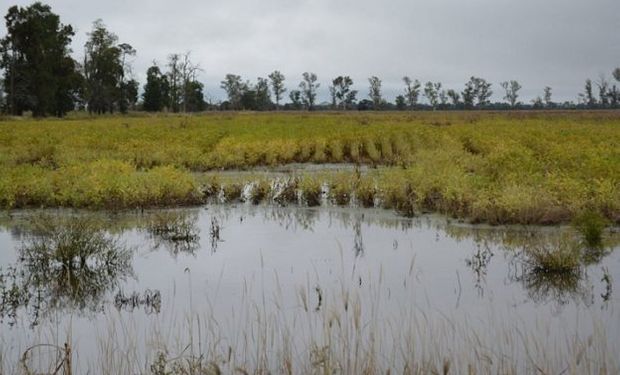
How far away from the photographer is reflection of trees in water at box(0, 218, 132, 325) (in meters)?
7.90

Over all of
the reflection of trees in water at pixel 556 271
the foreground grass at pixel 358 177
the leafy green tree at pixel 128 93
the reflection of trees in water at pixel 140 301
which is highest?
the leafy green tree at pixel 128 93

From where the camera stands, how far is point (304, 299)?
555 centimetres

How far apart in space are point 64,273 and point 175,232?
282cm

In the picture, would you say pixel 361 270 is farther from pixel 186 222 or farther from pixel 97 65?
pixel 97 65

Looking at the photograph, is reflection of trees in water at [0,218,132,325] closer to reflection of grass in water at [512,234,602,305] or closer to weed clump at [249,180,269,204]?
reflection of grass in water at [512,234,602,305]

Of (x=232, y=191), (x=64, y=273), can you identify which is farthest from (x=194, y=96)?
(x=64, y=273)

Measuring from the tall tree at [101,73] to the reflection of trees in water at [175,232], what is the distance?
2697 inches

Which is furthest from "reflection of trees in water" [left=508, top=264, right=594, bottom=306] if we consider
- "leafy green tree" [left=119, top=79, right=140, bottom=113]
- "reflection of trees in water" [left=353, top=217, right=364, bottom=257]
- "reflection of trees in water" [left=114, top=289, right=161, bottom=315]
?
"leafy green tree" [left=119, top=79, right=140, bottom=113]

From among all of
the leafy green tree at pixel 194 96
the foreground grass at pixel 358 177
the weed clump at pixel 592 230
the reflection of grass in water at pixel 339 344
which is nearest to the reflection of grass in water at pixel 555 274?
the weed clump at pixel 592 230

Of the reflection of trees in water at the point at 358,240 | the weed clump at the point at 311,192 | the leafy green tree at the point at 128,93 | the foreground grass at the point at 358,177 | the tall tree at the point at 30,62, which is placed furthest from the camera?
the leafy green tree at the point at 128,93

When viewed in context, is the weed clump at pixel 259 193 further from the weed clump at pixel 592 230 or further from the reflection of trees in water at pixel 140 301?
the weed clump at pixel 592 230

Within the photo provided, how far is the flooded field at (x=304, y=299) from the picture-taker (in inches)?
227

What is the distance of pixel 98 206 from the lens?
14.2 meters

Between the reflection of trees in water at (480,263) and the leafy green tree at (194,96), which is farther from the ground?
the leafy green tree at (194,96)
